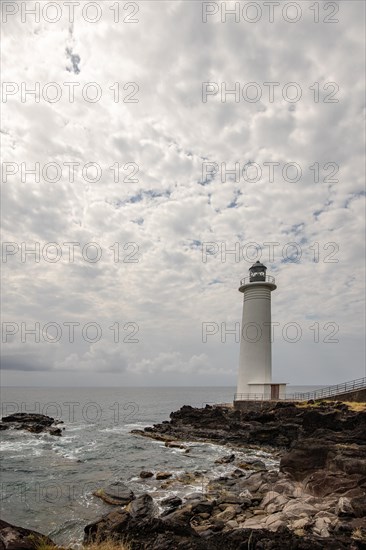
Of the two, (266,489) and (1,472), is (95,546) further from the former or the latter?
(1,472)

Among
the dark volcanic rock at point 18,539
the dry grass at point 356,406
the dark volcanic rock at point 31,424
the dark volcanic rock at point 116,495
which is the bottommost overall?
the dark volcanic rock at point 31,424

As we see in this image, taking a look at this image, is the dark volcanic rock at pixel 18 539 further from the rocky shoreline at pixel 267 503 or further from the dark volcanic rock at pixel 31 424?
the dark volcanic rock at pixel 31 424

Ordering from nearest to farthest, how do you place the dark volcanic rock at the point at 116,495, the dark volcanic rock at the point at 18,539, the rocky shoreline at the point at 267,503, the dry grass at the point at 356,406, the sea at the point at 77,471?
the dark volcanic rock at the point at 18,539
the rocky shoreline at the point at 267,503
the sea at the point at 77,471
the dark volcanic rock at the point at 116,495
the dry grass at the point at 356,406

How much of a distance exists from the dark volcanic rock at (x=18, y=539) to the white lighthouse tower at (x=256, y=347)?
32178mm

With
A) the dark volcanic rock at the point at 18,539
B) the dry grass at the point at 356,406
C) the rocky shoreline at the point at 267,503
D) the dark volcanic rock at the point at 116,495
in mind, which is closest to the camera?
the dark volcanic rock at the point at 18,539

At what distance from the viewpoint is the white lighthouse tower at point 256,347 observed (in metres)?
38.4

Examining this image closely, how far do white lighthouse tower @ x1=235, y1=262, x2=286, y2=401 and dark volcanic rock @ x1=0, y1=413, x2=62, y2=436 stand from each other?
20487 millimetres

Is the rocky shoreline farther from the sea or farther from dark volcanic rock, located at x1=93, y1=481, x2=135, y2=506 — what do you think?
the sea

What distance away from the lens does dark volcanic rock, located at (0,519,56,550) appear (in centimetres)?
703

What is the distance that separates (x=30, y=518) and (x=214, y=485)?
8.21 meters

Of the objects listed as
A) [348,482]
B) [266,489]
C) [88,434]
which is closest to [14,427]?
[88,434]

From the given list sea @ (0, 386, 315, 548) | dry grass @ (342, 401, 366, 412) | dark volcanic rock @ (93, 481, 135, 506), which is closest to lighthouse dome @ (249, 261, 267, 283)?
dry grass @ (342, 401, 366, 412)

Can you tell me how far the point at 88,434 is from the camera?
41.8 m

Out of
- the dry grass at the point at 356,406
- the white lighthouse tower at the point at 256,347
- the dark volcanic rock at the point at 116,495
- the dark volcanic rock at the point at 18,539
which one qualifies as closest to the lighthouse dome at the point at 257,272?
the white lighthouse tower at the point at 256,347
